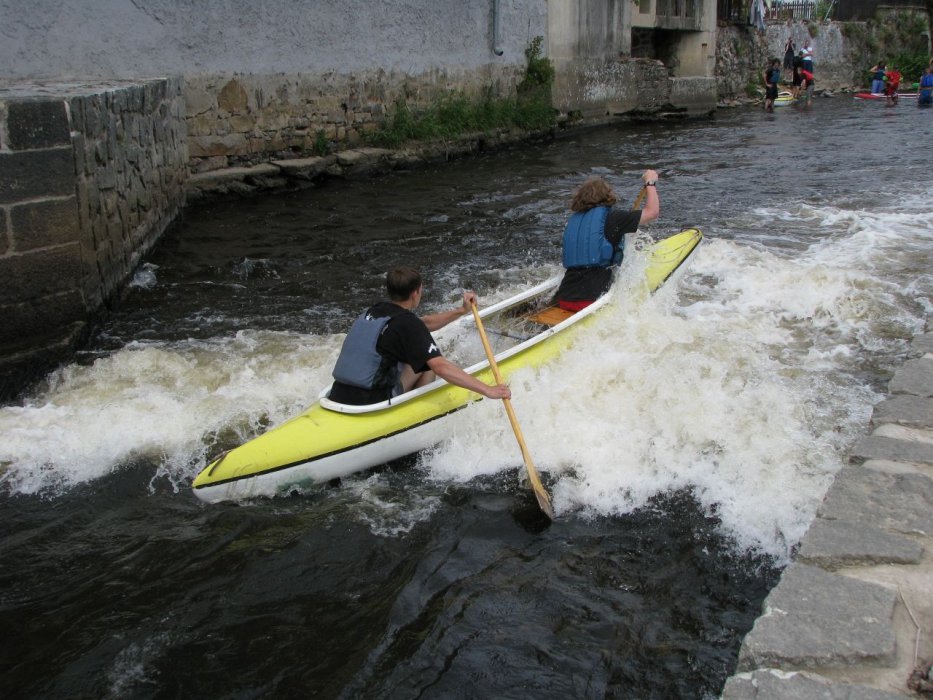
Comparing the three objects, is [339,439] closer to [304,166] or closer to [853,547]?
[853,547]

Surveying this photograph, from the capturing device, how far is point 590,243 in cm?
586

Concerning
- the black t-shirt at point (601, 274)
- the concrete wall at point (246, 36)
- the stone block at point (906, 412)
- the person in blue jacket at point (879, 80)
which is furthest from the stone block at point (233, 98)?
the person in blue jacket at point (879, 80)

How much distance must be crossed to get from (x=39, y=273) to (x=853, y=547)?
5.27 m

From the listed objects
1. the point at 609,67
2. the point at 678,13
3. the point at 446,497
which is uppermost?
the point at 678,13

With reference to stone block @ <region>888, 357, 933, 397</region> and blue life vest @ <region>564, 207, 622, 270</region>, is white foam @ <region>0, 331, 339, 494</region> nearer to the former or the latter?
blue life vest @ <region>564, 207, 622, 270</region>

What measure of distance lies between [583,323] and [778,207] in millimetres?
6131

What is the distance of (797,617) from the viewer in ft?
8.11

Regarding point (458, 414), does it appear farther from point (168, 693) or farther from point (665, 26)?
point (665, 26)

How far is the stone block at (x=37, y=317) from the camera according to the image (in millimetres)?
5523

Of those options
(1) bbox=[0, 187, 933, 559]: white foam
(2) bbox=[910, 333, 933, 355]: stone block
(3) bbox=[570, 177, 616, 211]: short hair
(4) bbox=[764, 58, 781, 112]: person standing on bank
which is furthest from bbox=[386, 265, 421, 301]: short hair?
(4) bbox=[764, 58, 781, 112]: person standing on bank

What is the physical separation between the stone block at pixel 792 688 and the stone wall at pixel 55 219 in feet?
16.1

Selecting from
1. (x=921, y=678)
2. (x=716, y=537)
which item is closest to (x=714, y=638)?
(x=716, y=537)

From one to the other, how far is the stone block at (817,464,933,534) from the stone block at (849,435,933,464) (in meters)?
0.15

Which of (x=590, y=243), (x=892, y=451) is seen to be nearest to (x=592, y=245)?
(x=590, y=243)
